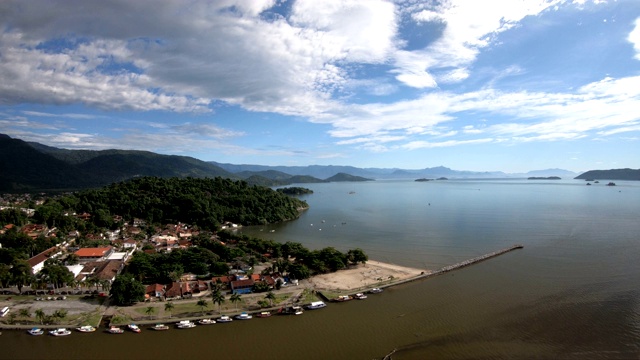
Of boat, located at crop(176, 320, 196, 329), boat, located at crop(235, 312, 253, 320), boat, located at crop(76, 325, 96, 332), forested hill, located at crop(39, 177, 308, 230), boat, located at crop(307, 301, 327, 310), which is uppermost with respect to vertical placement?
forested hill, located at crop(39, 177, 308, 230)

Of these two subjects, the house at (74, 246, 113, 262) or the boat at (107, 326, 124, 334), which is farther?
the house at (74, 246, 113, 262)

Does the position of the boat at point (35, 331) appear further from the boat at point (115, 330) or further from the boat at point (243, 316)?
the boat at point (243, 316)

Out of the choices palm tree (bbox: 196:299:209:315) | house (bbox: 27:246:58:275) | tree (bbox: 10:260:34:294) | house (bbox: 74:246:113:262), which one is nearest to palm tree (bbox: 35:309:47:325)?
tree (bbox: 10:260:34:294)

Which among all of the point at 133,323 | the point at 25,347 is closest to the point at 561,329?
the point at 133,323

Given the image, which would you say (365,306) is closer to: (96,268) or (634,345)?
(634,345)

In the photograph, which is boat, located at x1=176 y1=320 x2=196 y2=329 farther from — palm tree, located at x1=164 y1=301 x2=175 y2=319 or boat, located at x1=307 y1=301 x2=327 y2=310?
boat, located at x1=307 y1=301 x2=327 y2=310
